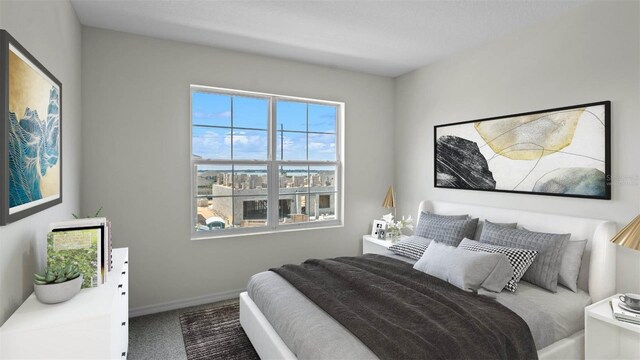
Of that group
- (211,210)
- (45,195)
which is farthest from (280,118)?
(45,195)

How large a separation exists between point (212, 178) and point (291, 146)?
987mm

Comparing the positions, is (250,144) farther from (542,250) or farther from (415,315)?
(542,250)

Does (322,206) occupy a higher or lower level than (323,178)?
lower

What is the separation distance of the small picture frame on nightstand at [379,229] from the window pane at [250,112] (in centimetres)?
179

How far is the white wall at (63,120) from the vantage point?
1431 mm

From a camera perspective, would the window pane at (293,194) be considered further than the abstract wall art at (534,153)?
Yes

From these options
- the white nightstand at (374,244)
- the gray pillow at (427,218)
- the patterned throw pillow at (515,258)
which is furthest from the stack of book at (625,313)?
the white nightstand at (374,244)

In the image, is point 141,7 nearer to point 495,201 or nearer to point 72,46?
point 72,46

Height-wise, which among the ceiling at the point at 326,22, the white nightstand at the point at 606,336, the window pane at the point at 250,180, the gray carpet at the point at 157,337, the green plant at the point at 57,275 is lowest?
the gray carpet at the point at 157,337

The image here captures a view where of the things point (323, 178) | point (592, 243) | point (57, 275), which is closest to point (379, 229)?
point (323, 178)

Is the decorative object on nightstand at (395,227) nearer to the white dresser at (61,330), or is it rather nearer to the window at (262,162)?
the window at (262,162)

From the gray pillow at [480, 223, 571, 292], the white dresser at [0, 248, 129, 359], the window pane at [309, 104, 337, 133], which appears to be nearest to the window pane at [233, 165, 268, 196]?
the window pane at [309, 104, 337, 133]

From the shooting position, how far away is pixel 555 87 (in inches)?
109

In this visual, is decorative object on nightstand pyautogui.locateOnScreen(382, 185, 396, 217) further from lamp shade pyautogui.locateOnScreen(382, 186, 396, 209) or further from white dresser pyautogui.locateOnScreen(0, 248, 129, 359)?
white dresser pyautogui.locateOnScreen(0, 248, 129, 359)
